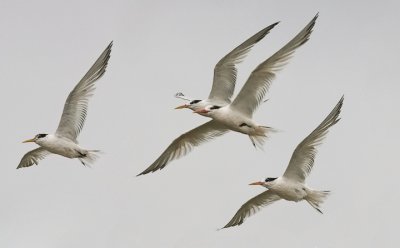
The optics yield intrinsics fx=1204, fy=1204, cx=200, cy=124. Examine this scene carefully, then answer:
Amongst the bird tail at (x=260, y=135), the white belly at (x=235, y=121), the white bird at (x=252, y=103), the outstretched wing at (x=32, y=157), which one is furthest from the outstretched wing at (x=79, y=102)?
the bird tail at (x=260, y=135)

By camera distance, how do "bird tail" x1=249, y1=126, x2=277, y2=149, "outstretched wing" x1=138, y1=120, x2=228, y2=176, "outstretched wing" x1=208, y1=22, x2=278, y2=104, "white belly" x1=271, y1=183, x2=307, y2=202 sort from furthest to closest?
"outstretched wing" x1=138, y1=120, x2=228, y2=176, "outstretched wing" x1=208, y1=22, x2=278, y2=104, "bird tail" x1=249, y1=126, x2=277, y2=149, "white belly" x1=271, y1=183, x2=307, y2=202

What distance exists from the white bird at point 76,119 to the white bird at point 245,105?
69.5 inches

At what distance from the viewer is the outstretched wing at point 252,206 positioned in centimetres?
3106

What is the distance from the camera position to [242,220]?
3130cm

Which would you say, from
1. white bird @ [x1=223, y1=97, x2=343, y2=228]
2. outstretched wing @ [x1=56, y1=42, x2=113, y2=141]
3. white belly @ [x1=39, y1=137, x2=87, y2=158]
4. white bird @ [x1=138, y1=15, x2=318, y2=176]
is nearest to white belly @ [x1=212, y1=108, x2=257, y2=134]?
white bird @ [x1=138, y1=15, x2=318, y2=176]

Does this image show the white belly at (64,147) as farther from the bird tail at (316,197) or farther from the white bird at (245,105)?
the bird tail at (316,197)

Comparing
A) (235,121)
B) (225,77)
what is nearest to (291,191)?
(235,121)

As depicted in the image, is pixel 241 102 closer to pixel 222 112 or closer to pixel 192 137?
pixel 222 112

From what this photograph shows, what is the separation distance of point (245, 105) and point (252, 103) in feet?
0.59

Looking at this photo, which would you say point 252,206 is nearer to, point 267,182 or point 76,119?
point 267,182

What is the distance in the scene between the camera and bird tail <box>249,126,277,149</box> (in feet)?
95.8

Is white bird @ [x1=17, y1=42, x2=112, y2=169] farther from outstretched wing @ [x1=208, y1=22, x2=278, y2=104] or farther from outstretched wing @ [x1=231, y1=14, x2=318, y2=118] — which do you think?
outstretched wing @ [x1=231, y1=14, x2=318, y2=118]

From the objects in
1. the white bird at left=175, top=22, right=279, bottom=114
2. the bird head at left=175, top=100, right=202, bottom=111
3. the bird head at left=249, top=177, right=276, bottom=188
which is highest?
the white bird at left=175, top=22, right=279, bottom=114

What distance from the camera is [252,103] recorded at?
95.9 feet
